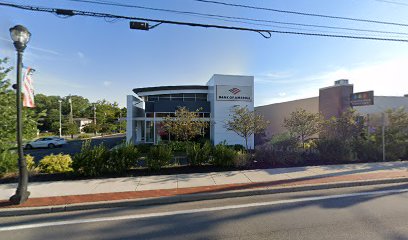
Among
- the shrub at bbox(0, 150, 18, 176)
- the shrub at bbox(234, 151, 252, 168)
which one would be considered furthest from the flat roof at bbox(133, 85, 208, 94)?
the shrub at bbox(0, 150, 18, 176)

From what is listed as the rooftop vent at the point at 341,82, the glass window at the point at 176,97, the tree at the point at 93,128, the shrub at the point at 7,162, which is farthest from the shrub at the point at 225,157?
the tree at the point at 93,128

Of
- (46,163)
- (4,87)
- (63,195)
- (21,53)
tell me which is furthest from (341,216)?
(4,87)

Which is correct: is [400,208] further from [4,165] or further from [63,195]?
[4,165]

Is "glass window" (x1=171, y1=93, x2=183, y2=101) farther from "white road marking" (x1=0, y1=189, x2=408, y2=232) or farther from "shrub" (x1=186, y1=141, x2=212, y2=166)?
"white road marking" (x1=0, y1=189, x2=408, y2=232)

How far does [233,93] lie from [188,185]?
15.3 m

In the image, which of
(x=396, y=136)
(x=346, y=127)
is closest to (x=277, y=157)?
(x=346, y=127)

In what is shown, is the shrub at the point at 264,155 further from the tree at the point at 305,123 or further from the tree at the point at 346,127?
the tree at the point at 346,127

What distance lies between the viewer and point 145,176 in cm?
808

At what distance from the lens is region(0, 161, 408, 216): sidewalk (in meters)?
5.71

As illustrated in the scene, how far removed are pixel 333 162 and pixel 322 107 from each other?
12.5 m

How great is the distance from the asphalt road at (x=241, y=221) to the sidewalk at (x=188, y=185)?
322 millimetres

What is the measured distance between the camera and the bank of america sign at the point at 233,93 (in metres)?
20.9

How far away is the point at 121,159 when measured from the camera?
835cm

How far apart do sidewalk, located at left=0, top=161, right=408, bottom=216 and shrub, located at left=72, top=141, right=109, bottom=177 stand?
2.06 feet
